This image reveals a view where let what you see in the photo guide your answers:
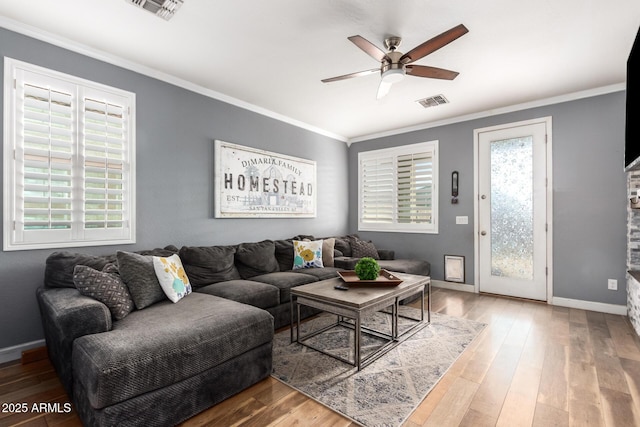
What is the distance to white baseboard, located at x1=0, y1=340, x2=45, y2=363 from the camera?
7.96 feet

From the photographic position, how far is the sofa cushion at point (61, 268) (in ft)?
7.69

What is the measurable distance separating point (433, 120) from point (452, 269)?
236 centimetres

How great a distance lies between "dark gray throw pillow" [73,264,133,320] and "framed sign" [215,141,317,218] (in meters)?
1.75

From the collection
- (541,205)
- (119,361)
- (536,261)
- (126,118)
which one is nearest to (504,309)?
(536,261)

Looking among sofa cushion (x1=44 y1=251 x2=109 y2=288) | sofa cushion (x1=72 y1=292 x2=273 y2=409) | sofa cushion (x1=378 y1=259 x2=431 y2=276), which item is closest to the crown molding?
sofa cushion (x1=44 y1=251 x2=109 y2=288)

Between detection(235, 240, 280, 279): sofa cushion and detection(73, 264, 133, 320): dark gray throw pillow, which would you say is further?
detection(235, 240, 280, 279): sofa cushion

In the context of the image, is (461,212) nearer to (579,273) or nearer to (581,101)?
(579,273)

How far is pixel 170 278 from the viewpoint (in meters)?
2.50

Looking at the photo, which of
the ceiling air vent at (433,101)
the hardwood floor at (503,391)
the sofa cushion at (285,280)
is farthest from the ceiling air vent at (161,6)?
the ceiling air vent at (433,101)

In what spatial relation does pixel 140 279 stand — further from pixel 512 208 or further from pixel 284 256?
pixel 512 208

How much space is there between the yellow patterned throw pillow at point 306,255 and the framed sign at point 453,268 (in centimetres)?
207

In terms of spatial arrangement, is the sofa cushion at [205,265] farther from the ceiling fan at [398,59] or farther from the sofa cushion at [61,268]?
the ceiling fan at [398,59]

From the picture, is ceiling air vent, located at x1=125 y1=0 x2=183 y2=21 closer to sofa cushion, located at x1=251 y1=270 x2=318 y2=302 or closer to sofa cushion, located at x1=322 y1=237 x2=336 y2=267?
sofa cushion, located at x1=251 y1=270 x2=318 y2=302

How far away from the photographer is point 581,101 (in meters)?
3.83
